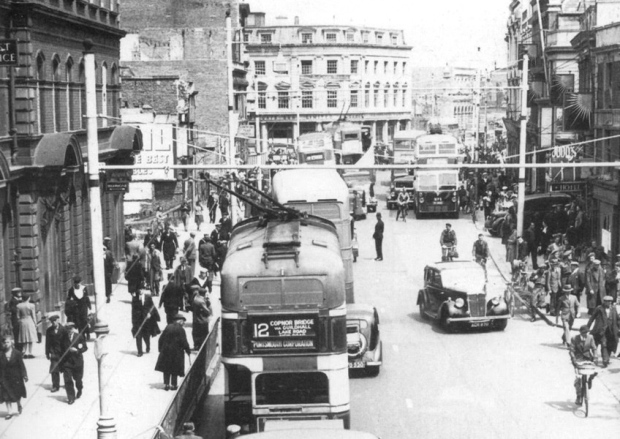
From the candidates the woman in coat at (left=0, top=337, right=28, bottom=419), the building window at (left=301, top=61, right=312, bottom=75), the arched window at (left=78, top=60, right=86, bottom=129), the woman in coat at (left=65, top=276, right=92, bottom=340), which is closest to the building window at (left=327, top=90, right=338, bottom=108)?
the building window at (left=301, top=61, right=312, bottom=75)

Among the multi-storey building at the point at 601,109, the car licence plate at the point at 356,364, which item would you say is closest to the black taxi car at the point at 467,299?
the car licence plate at the point at 356,364

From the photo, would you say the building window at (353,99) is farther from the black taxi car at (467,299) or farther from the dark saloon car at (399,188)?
the black taxi car at (467,299)

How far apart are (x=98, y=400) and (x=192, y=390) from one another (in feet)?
8.20

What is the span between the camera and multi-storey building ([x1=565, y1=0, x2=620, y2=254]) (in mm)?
38469

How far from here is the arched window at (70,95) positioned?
31.7 meters

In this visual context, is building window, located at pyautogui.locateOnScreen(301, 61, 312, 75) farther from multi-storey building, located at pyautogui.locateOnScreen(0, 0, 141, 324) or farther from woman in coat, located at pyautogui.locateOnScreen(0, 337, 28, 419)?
woman in coat, located at pyautogui.locateOnScreen(0, 337, 28, 419)

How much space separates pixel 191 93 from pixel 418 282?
30.9 metres

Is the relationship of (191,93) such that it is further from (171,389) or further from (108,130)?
(171,389)

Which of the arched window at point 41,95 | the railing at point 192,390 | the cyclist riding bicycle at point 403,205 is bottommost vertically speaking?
the railing at point 192,390

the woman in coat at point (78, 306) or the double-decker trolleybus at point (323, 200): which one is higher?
the double-decker trolleybus at point (323, 200)

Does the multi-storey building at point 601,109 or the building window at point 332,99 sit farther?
the building window at point 332,99

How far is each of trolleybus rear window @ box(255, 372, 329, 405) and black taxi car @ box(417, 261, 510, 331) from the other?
35.6 ft

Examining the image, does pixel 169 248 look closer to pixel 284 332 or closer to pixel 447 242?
pixel 447 242

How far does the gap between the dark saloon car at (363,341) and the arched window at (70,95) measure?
13.3m
